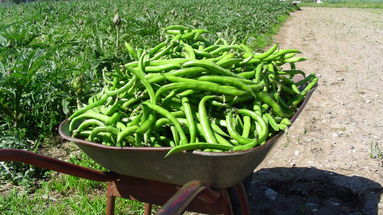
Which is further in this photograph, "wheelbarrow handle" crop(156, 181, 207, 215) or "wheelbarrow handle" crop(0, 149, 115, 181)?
"wheelbarrow handle" crop(0, 149, 115, 181)

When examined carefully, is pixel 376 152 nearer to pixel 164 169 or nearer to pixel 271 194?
pixel 271 194

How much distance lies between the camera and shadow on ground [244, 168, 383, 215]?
321cm

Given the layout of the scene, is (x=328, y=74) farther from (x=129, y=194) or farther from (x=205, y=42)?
(x=129, y=194)

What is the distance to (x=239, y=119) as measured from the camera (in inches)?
76.2

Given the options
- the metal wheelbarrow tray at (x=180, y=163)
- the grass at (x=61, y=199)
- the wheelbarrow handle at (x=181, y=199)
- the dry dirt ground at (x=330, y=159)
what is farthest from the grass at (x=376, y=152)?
the wheelbarrow handle at (x=181, y=199)

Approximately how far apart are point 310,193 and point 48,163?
2310 mm

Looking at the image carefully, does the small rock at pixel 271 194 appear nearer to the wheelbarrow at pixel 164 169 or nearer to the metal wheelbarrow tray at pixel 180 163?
the wheelbarrow at pixel 164 169

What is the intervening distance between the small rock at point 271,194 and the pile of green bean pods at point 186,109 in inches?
51.7

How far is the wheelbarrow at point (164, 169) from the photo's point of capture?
5.48ft

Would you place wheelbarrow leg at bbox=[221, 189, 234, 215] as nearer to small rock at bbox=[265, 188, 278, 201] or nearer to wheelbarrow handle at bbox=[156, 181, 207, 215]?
wheelbarrow handle at bbox=[156, 181, 207, 215]

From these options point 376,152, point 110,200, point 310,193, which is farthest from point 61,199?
point 376,152

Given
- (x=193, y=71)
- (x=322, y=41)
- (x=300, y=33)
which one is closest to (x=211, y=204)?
(x=193, y=71)

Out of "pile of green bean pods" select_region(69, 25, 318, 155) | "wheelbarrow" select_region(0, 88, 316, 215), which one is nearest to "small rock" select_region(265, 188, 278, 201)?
"pile of green bean pods" select_region(69, 25, 318, 155)

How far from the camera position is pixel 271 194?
340 cm
